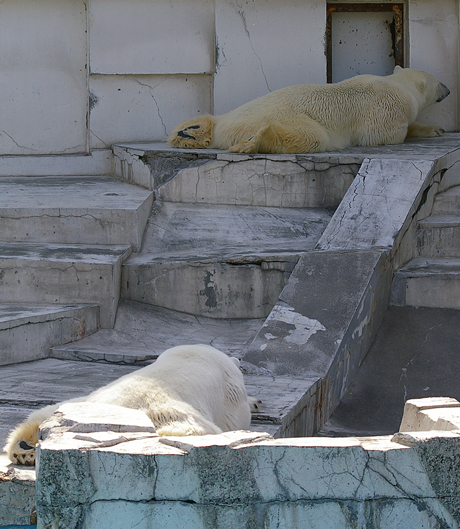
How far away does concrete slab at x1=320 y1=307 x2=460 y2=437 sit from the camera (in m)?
4.02

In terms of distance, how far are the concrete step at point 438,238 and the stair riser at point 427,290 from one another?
1.66 ft

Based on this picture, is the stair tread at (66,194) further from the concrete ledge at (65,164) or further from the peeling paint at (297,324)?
the peeling paint at (297,324)

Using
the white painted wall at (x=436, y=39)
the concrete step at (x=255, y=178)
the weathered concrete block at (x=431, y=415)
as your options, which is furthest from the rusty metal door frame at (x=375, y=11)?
the weathered concrete block at (x=431, y=415)

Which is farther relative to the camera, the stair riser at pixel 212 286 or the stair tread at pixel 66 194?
the stair tread at pixel 66 194

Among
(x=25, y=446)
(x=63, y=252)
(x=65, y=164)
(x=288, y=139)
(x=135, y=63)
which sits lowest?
(x=25, y=446)

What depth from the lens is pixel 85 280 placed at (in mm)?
4734

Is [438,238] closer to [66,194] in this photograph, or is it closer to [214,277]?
[214,277]

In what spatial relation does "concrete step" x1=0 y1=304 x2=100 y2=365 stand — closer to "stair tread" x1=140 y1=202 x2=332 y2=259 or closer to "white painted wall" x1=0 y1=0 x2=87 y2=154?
"stair tread" x1=140 y1=202 x2=332 y2=259

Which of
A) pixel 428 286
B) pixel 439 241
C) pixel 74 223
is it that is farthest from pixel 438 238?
pixel 74 223

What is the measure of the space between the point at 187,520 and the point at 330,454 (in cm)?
42

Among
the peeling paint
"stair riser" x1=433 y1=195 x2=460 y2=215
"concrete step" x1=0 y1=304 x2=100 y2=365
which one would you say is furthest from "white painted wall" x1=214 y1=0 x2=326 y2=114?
the peeling paint

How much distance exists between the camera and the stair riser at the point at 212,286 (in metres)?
4.91

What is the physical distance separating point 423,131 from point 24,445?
5640 millimetres

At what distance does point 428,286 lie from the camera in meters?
4.86
